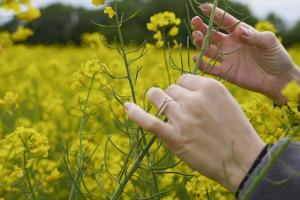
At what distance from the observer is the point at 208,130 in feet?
4.09

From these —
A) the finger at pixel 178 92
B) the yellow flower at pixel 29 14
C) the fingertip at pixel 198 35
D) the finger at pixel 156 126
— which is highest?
the yellow flower at pixel 29 14

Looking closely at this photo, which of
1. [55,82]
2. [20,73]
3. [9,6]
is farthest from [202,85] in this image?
[20,73]

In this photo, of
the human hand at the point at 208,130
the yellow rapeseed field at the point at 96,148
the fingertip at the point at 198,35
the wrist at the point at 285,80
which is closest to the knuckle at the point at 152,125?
the human hand at the point at 208,130

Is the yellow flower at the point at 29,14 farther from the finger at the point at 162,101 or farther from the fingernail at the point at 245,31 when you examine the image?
the fingernail at the point at 245,31

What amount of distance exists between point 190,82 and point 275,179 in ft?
0.80

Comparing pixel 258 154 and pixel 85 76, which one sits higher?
pixel 258 154

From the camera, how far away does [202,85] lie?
1287 mm

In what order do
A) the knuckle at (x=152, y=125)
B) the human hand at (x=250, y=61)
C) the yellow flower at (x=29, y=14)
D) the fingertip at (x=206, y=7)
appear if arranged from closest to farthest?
the knuckle at (x=152, y=125)
the yellow flower at (x=29, y=14)
the fingertip at (x=206, y=7)
the human hand at (x=250, y=61)

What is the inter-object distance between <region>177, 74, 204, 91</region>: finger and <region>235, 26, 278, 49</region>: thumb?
55 cm

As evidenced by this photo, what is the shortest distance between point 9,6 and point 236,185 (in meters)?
0.57

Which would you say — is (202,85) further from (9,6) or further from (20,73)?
(20,73)

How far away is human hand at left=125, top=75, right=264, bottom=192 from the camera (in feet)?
4.08

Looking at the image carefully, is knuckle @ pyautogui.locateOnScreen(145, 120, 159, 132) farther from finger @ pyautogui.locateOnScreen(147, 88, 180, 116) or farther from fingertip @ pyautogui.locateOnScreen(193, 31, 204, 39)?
fingertip @ pyautogui.locateOnScreen(193, 31, 204, 39)

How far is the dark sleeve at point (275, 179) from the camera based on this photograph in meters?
1.28
